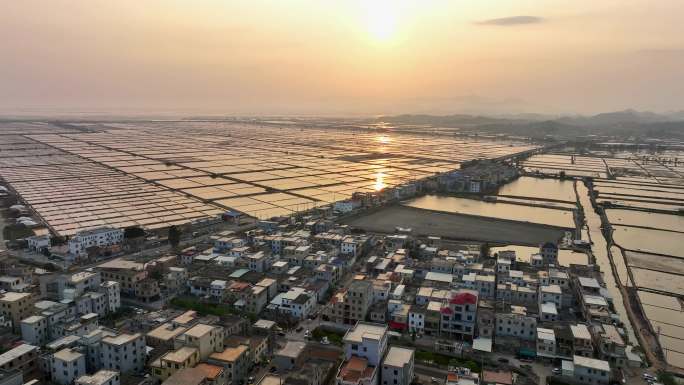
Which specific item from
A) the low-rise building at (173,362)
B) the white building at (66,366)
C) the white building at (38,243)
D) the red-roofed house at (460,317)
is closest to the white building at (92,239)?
the white building at (38,243)

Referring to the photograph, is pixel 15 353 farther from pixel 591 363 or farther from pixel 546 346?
pixel 591 363

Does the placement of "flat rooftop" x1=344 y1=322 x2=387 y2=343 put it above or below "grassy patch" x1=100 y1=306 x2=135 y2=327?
above

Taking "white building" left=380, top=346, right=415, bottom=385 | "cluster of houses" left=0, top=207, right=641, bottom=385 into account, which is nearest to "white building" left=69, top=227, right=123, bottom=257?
"cluster of houses" left=0, top=207, right=641, bottom=385

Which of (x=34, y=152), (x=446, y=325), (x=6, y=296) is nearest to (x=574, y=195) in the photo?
(x=446, y=325)

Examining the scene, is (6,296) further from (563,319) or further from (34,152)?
(34,152)

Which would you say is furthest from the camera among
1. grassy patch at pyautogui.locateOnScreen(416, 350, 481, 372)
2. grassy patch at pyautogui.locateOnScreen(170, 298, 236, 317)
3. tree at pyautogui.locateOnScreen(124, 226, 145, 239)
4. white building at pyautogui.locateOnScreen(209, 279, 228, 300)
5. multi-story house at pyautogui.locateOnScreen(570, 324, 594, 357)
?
tree at pyautogui.locateOnScreen(124, 226, 145, 239)

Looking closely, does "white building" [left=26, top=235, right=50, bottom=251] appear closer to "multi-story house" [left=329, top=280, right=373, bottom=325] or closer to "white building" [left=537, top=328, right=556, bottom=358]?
"multi-story house" [left=329, top=280, right=373, bottom=325]
